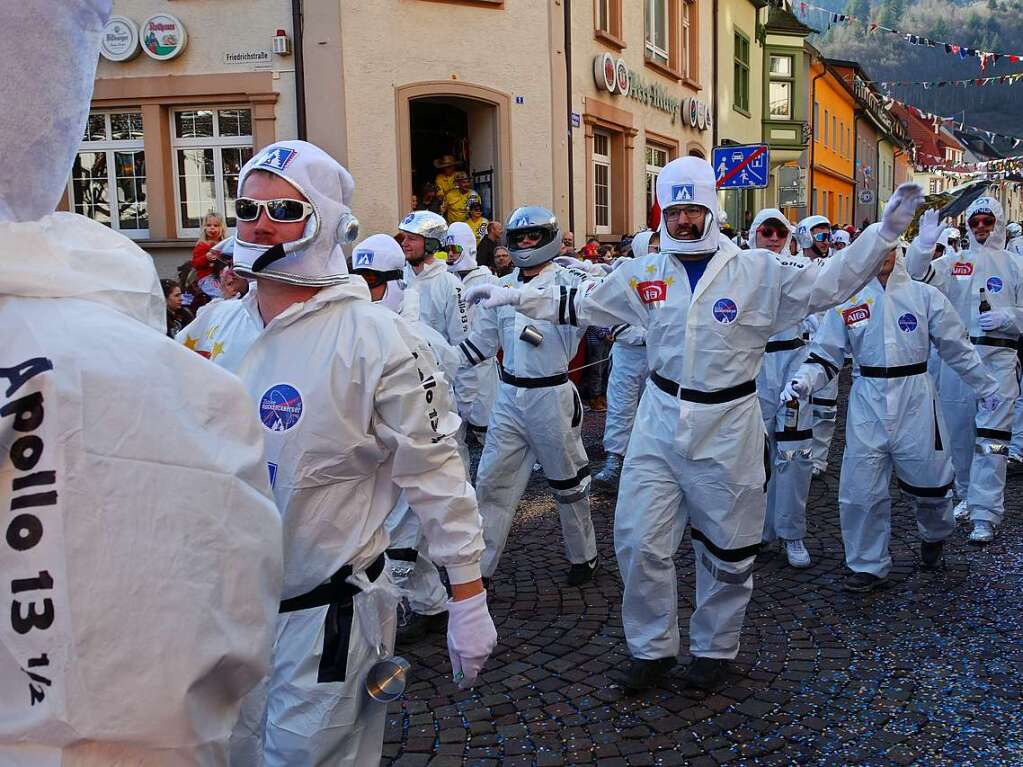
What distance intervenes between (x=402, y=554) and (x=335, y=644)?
107 inches

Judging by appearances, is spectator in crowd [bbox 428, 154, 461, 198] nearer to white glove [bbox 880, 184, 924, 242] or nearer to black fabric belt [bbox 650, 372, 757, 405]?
black fabric belt [bbox 650, 372, 757, 405]

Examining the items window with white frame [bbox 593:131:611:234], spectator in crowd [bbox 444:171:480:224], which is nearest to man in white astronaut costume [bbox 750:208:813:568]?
spectator in crowd [bbox 444:171:480:224]

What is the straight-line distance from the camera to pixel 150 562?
1.12m

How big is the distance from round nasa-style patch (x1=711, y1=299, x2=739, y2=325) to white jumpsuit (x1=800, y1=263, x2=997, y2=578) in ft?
5.29

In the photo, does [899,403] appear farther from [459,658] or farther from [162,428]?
[162,428]

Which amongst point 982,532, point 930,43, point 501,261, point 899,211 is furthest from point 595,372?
point 930,43

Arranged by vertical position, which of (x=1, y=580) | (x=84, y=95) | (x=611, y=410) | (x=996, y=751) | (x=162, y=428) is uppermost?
(x=84, y=95)

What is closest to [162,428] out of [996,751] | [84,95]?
[84,95]

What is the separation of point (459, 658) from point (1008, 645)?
3.41 m

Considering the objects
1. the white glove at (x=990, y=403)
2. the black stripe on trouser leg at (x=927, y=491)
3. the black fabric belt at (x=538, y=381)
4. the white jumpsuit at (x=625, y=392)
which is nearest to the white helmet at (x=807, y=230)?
the white jumpsuit at (x=625, y=392)

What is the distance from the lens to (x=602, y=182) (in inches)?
691

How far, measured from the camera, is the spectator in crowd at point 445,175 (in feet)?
48.6

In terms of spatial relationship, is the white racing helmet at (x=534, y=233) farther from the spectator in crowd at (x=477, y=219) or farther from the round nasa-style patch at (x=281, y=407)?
the spectator in crowd at (x=477, y=219)

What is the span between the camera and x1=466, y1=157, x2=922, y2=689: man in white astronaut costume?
4.26m
